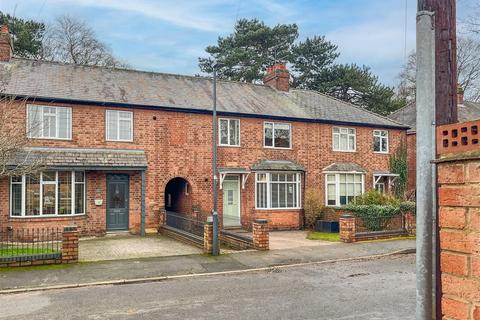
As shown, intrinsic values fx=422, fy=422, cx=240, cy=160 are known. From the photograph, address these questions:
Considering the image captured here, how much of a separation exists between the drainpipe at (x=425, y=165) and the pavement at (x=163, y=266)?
9.19m

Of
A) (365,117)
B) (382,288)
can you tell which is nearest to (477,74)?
(365,117)

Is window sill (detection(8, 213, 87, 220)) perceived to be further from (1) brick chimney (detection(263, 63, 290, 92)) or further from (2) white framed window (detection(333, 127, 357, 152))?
(1) brick chimney (detection(263, 63, 290, 92))

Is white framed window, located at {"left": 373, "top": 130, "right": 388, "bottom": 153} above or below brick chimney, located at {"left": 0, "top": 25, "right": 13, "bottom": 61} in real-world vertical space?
below

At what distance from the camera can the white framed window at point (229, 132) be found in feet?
71.2

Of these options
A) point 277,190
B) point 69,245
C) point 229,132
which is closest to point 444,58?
point 69,245

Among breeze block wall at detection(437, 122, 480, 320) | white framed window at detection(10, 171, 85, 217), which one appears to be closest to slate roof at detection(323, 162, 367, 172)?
white framed window at detection(10, 171, 85, 217)

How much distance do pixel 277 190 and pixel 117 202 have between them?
829cm

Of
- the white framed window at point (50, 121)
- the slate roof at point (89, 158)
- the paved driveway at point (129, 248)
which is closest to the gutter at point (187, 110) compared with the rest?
the white framed window at point (50, 121)

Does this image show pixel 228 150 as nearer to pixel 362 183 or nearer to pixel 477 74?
pixel 362 183

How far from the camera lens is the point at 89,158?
1822cm

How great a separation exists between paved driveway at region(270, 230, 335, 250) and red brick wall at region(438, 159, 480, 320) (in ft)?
44.2

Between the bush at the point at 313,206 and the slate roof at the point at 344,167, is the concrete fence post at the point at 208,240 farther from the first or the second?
the slate roof at the point at 344,167

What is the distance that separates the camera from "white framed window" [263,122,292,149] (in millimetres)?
22844

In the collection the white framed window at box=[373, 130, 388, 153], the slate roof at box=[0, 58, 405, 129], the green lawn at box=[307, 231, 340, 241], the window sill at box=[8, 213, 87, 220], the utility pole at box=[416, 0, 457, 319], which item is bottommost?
the green lawn at box=[307, 231, 340, 241]
